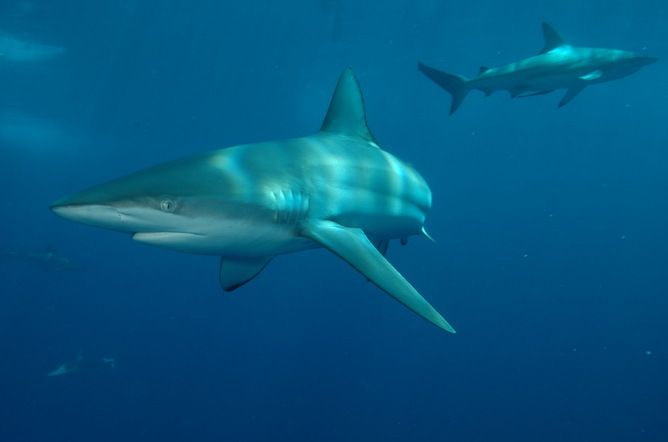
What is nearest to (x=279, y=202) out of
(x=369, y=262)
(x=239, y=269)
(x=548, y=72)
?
(x=369, y=262)

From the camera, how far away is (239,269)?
475 cm

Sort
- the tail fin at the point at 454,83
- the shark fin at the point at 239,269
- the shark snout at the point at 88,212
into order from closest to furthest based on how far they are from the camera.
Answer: the shark snout at the point at 88,212
the shark fin at the point at 239,269
the tail fin at the point at 454,83

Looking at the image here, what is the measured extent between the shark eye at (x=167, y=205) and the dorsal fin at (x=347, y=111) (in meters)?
2.91

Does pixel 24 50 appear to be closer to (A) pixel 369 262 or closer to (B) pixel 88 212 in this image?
(B) pixel 88 212

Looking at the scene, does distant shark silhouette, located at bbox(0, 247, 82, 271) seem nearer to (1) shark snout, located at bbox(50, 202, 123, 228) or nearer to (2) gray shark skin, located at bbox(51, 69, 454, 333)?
(2) gray shark skin, located at bbox(51, 69, 454, 333)

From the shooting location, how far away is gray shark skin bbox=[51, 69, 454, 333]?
299cm

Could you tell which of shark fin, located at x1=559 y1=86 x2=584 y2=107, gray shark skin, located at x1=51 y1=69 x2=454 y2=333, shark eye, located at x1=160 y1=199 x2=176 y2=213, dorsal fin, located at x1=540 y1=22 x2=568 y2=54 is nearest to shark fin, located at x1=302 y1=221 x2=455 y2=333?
gray shark skin, located at x1=51 y1=69 x2=454 y2=333

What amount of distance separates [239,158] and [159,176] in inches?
32.7

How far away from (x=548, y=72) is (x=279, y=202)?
29.4ft

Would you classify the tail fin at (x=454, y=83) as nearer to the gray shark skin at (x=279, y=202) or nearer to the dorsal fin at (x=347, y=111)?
the dorsal fin at (x=347, y=111)

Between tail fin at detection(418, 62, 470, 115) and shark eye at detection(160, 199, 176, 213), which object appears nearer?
shark eye at detection(160, 199, 176, 213)

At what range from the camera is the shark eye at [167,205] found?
299cm

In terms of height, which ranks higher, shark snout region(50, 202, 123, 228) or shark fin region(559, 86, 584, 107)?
shark fin region(559, 86, 584, 107)

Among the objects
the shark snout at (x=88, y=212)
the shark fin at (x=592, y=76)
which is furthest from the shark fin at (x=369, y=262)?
the shark fin at (x=592, y=76)
